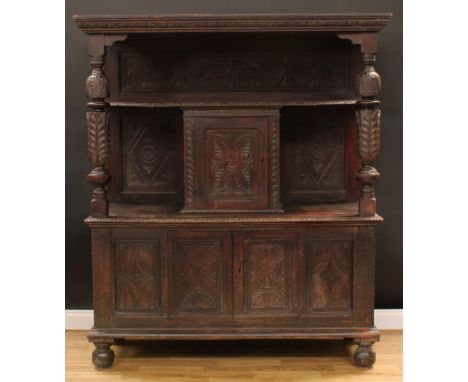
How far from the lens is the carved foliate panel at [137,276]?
3.85 meters

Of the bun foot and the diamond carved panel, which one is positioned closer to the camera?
the bun foot

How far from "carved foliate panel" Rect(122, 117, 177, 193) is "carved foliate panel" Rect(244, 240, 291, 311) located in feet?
2.77

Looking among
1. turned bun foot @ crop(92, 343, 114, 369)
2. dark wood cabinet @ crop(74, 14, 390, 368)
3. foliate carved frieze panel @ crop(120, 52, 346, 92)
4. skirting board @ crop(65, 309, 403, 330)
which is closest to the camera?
dark wood cabinet @ crop(74, 14, 390, 368)

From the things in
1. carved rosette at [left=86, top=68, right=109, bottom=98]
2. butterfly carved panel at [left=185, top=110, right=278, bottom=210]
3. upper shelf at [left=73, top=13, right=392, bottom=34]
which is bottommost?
butterfly carved panel at [left=185, top=110, right=278, bottom=210]

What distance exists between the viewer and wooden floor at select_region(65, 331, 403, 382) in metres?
3.81

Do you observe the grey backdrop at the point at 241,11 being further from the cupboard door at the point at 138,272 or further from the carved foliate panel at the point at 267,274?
the carved foliate panel at the point at 267,274

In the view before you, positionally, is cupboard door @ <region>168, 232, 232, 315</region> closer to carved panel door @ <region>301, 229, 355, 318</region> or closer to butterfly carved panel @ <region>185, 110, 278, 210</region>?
butterfly carved panel @ <region>185, 110, 278, 210</region>

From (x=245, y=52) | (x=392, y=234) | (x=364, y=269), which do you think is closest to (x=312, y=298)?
(x=364, y=269)

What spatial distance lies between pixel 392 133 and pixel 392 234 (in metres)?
0.64

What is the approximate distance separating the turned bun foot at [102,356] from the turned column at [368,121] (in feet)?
5.20

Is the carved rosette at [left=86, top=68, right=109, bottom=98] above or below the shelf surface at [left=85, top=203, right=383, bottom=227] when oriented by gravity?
above

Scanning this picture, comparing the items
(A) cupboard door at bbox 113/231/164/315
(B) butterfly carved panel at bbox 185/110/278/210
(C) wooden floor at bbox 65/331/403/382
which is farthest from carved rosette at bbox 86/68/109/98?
(C) wooden floor at bbox 65/331/403/382

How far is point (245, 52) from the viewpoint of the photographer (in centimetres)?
433

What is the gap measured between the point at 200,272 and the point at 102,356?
2.36 ft
